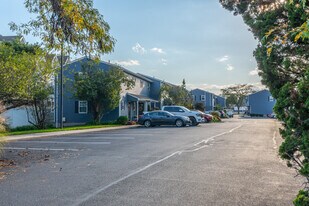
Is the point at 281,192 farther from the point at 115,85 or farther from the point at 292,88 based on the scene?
the point at 115,85

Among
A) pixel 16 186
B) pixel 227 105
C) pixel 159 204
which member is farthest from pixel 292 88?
pixel 227 105

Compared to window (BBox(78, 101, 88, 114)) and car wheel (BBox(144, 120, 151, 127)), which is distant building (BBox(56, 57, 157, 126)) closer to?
window (BBox(78, 101, 88, 114))

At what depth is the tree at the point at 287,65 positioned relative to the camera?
173 inches

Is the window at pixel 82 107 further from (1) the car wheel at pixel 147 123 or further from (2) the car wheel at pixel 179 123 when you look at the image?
(2) the car wheel at pixel 179 123

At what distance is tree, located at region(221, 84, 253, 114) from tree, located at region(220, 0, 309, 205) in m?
100

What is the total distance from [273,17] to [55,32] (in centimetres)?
677

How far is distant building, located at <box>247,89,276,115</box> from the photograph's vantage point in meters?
82.3

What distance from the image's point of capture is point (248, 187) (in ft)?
23.8

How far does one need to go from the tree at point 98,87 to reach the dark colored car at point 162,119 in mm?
3993

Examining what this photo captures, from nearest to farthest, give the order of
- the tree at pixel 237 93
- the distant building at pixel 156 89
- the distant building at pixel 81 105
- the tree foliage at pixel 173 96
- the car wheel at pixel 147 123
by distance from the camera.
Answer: the car wheel at pixel 147 123 → the distant building at pixel 81 105 → the tree foliage at pixel 173 96 → the distant building at pixel 156 89 → the tree at pixel 237 93

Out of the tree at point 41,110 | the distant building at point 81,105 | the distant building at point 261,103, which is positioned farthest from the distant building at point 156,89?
the distant building at point 261,103

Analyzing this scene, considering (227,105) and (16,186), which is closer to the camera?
(16,186)

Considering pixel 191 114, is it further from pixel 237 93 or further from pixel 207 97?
pixel 237 93

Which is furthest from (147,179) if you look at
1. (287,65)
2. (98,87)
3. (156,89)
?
(156,89)
